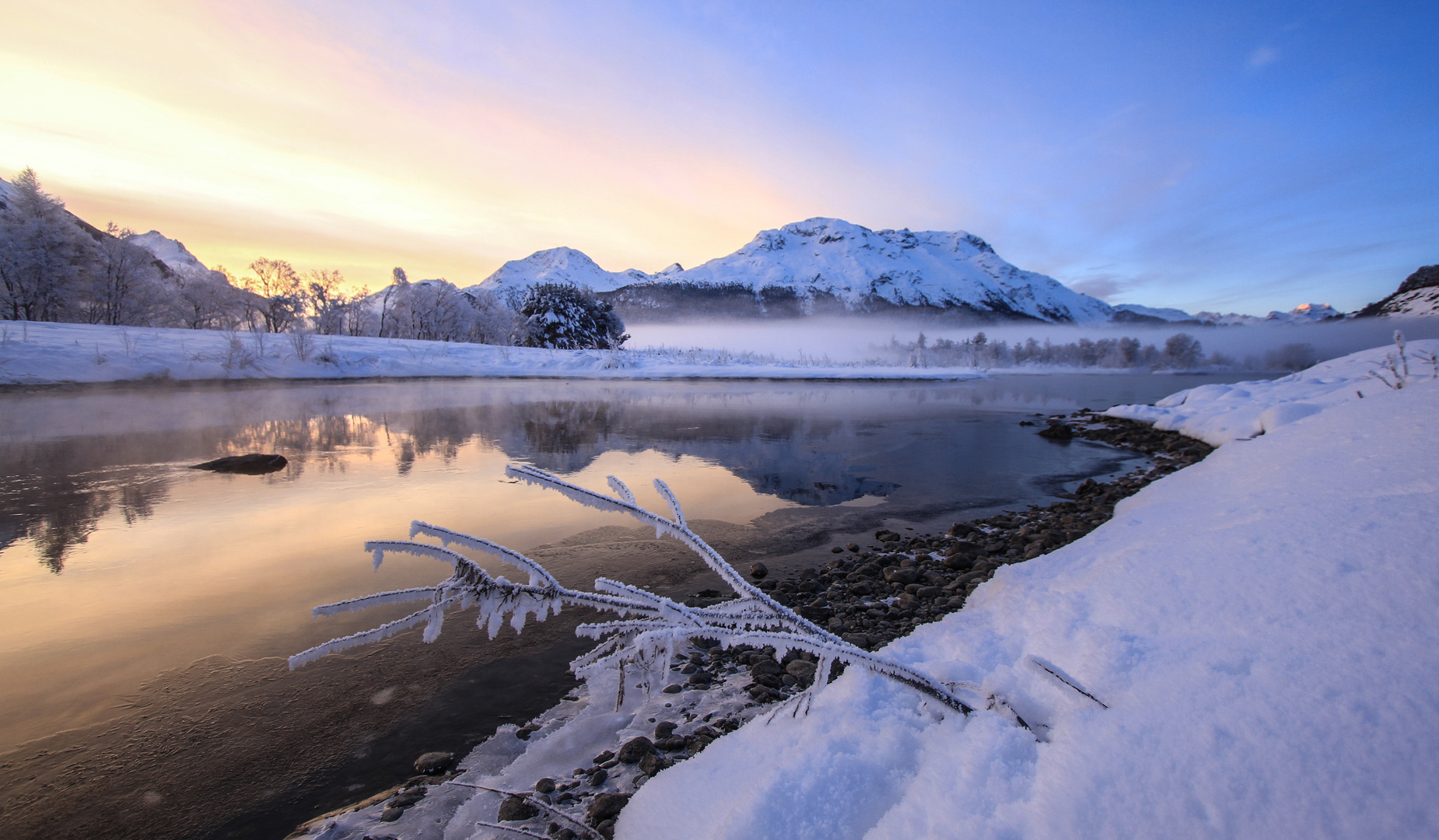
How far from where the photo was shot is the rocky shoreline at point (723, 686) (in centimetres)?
255

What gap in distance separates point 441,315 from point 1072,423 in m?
63.1

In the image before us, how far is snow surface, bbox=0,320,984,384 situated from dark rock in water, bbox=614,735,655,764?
31.0 metres

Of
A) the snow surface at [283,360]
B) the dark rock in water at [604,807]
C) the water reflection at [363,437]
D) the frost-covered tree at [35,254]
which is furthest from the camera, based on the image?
the frost-covered tree at [35,254]

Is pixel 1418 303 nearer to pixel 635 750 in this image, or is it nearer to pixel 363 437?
pixel 635 750

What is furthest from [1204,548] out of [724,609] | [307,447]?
[307,447]

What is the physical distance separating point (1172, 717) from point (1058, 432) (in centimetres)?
1727

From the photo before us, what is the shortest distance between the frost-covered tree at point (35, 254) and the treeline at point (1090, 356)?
94.4m

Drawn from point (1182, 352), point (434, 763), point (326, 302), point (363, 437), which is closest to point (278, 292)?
point (326, 302)

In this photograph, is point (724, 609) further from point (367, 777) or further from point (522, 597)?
point (367, 777)

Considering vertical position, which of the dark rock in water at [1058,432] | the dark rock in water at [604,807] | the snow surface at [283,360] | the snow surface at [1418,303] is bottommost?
the dark rock in water at [604,807]

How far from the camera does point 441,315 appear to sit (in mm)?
60250

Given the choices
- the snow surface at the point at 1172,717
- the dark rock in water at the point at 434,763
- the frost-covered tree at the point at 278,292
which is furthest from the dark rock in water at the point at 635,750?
the frost-covered tree at the point at 278,292

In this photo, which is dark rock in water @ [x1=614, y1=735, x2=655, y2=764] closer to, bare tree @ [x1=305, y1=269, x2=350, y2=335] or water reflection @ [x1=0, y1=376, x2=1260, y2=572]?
water reflection @ [x1=0, y1=376, x2=1260, y2=572]

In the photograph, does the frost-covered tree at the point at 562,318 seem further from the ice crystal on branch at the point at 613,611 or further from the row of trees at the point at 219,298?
the ice crystal on branch at the point at 613,611
